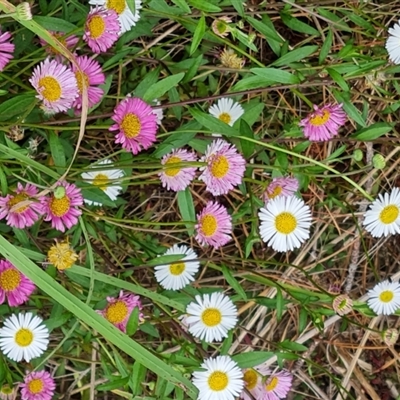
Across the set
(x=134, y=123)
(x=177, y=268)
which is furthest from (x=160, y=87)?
(x=177, y=268)

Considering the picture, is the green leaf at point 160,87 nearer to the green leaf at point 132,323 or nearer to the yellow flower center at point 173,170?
the yellow flower center at point 173,170

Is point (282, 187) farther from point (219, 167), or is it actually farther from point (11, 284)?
point (11, 284)

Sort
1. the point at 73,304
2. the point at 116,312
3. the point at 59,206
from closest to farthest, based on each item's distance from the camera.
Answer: the point at 73,304, the point at 59,206, the point at 116,312

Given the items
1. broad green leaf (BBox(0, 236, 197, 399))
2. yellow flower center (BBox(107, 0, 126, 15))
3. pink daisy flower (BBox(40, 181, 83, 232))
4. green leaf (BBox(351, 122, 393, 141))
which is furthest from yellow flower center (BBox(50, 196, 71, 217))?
green leaf (BBox(351, 122, 393, 141))

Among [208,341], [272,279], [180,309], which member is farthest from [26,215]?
[272,279]

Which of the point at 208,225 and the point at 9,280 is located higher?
the point at 208,225

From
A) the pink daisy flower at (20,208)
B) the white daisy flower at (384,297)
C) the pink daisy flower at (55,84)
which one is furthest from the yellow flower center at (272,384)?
the pink daisy flower at (55,84)
